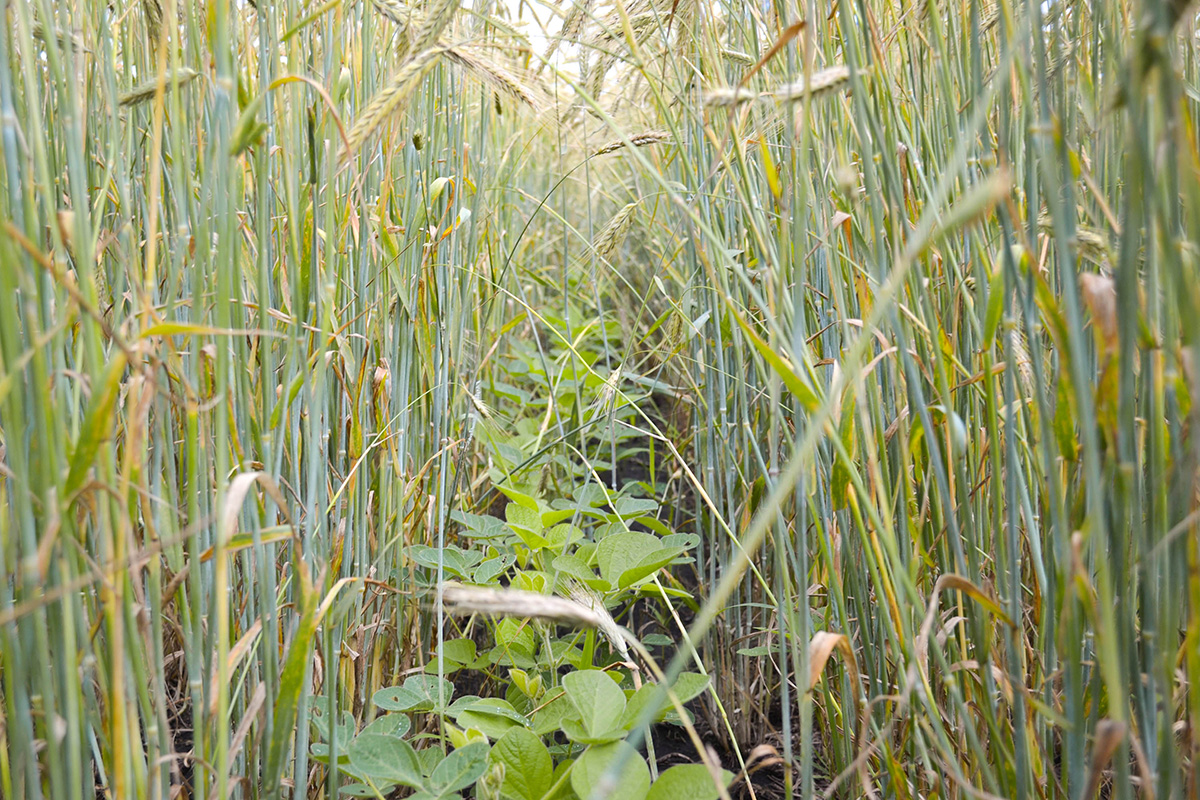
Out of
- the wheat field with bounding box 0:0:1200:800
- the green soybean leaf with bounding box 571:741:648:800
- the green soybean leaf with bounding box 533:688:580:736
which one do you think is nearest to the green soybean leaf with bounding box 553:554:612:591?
the wheat field with bounding box 0:0:1200:800

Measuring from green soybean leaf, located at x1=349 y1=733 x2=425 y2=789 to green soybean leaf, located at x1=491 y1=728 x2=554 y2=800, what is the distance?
0.08 metres

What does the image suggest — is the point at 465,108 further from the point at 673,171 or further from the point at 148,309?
the point at 148,309

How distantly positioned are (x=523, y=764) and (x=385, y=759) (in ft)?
0.42

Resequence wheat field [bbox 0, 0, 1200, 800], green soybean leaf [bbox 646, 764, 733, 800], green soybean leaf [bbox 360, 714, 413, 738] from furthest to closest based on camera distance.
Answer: green soybean leaf [bbox 360, 714, 413, 738], green soybean leaf [bbox 646, 764, 733, 800], wheat field [bbox 0, 0, 1200, 800]

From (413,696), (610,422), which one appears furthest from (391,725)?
(610,422)

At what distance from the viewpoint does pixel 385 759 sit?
2.39ft

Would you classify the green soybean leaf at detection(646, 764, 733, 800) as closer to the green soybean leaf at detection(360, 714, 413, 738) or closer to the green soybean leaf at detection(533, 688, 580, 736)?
the green soybean leaf at detection(533, 688, 580, 736)


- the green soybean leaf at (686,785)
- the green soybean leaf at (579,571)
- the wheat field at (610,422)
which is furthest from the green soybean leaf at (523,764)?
the green soybean leaf at (579,571)

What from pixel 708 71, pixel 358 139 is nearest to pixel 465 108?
pixel 708 71

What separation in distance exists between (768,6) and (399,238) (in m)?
0.56

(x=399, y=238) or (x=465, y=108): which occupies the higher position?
(x=465, y=108)

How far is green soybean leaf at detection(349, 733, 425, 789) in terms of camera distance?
28.0 inches

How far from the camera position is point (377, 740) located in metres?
0.74

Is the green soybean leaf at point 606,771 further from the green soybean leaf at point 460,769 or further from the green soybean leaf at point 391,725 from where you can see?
the green soybean leaf at point 391,725
